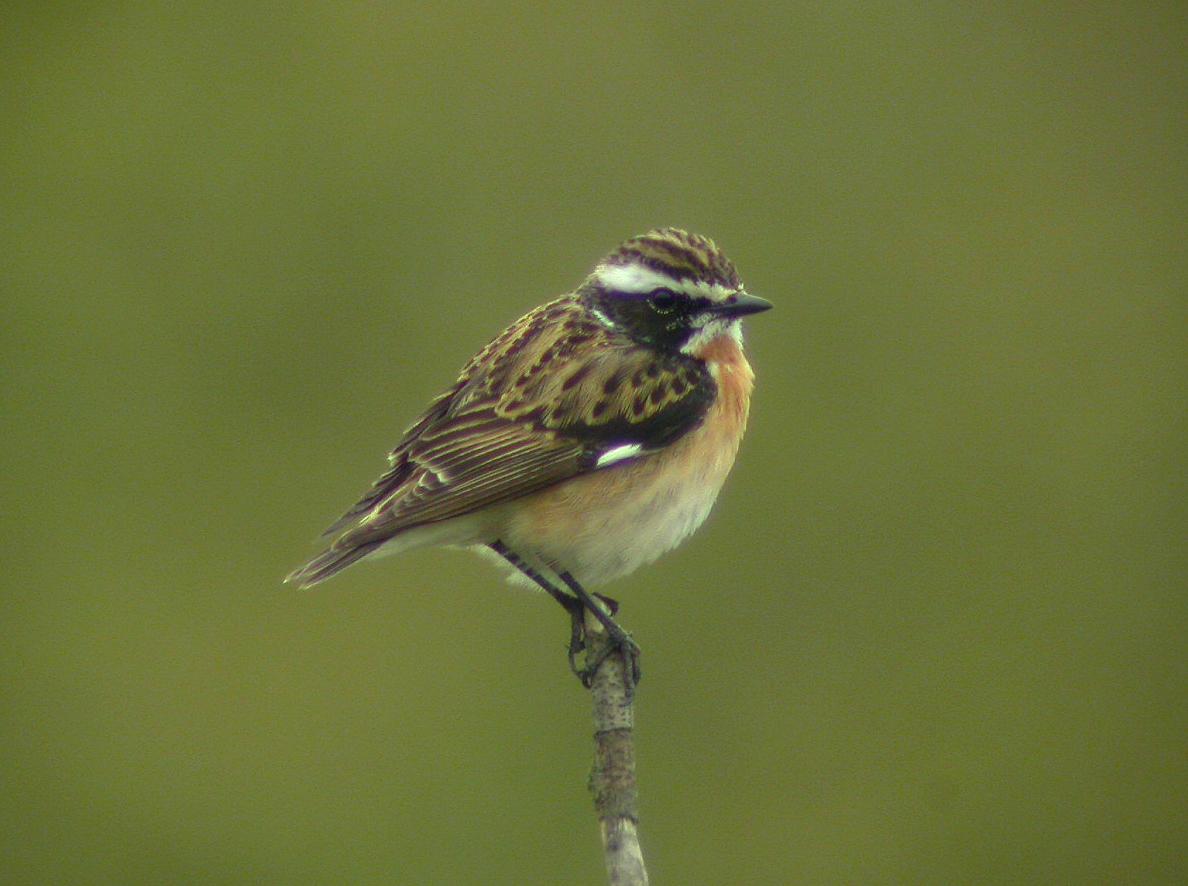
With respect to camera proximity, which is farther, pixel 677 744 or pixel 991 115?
pixel 991 115

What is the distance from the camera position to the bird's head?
21.3 feet

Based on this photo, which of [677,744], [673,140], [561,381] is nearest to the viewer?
[561,381]

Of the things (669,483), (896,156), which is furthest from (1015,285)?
(669,483)

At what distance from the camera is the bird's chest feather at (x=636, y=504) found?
6379 millimetres

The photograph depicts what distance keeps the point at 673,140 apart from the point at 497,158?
131cm

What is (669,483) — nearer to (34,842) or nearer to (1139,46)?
(34,842)

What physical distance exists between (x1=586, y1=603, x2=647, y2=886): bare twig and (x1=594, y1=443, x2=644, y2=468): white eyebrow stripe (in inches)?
38.3

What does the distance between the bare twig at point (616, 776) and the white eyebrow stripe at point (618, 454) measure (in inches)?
38.3

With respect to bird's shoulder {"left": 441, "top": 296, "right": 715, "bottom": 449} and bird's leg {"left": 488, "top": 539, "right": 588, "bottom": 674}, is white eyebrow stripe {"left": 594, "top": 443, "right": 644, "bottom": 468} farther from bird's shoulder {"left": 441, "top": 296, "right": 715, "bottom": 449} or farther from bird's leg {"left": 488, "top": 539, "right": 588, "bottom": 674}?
bird's leg {"left": 488, "top": 539, "right": 588, "bottom": 674}

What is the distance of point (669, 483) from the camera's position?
6520 mm

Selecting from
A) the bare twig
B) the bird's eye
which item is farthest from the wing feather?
the bare twig

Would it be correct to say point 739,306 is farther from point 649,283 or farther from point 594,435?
point 594,435

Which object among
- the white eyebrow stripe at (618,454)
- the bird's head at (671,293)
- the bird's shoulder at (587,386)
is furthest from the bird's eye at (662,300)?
the white eyebrow stripe at (618,454)

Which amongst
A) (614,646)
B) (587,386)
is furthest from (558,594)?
(587,386)
